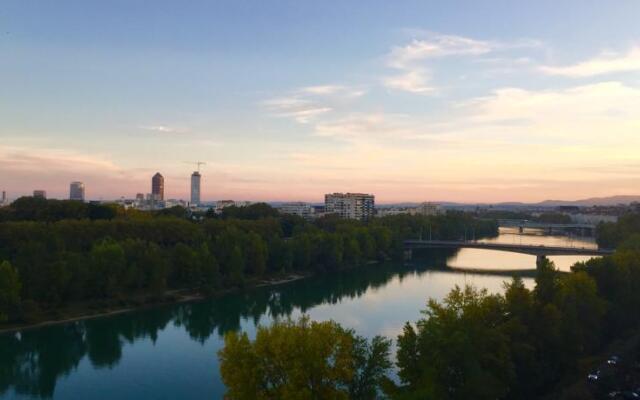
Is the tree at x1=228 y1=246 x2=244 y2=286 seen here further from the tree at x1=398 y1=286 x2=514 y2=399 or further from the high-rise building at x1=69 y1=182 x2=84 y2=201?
the high-rise building at x1=69 y1=182 x2=84 y2=201

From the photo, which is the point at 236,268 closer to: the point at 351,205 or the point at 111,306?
the point at 111,306

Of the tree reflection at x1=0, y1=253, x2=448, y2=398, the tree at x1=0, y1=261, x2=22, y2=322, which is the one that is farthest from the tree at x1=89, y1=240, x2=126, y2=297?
the tree at x1=0, y1=261, x2=22, y2=322

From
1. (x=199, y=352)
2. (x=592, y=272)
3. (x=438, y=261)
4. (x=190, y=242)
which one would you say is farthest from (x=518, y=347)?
(x=438, y=261)

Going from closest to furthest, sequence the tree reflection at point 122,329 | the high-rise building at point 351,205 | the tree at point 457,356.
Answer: the tree at point 457,356 < the tree reflection at point 122,329 < the high-rise building at point 351,205

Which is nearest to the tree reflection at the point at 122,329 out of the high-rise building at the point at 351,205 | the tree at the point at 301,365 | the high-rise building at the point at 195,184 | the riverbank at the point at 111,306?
the riverbank at the point at 111,306

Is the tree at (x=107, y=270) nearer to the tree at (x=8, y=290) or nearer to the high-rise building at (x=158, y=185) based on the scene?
the tree at (x=8, y=290)
